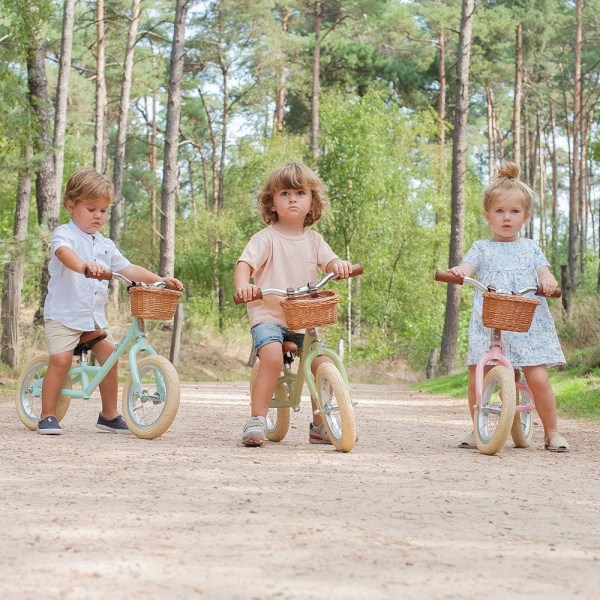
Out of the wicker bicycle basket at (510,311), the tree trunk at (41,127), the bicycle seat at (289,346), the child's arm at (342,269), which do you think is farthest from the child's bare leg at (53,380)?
the tree trunk at (41,127)

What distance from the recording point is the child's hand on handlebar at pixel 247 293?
614 cm

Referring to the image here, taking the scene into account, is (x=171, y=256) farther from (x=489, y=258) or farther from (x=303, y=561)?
(x=303, y=561)

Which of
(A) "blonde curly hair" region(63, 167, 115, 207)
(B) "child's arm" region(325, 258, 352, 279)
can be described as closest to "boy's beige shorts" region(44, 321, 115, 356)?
(A) "blonde curly hair" region(63, 167, 115, 207)

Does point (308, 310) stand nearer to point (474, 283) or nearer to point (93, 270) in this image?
point (474, 283)

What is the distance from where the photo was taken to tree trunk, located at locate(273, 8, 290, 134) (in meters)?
41.5

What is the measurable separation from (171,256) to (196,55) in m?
20.2

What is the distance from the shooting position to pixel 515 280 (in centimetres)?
730

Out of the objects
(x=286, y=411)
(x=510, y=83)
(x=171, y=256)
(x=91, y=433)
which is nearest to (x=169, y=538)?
(x=286, y=411)

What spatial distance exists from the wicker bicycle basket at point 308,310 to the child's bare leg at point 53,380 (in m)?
1.85

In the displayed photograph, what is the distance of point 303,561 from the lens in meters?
3.27

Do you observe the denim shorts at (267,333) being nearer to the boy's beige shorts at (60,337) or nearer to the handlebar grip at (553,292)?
the boy's beige shorts at (60,337)

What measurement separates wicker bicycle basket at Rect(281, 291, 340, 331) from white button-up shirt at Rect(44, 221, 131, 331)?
1.62m

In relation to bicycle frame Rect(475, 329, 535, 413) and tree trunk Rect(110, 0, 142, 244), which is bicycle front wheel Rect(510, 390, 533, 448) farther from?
tree trunk Rect(110, 0, 142, 244)

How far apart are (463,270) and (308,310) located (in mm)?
1315
